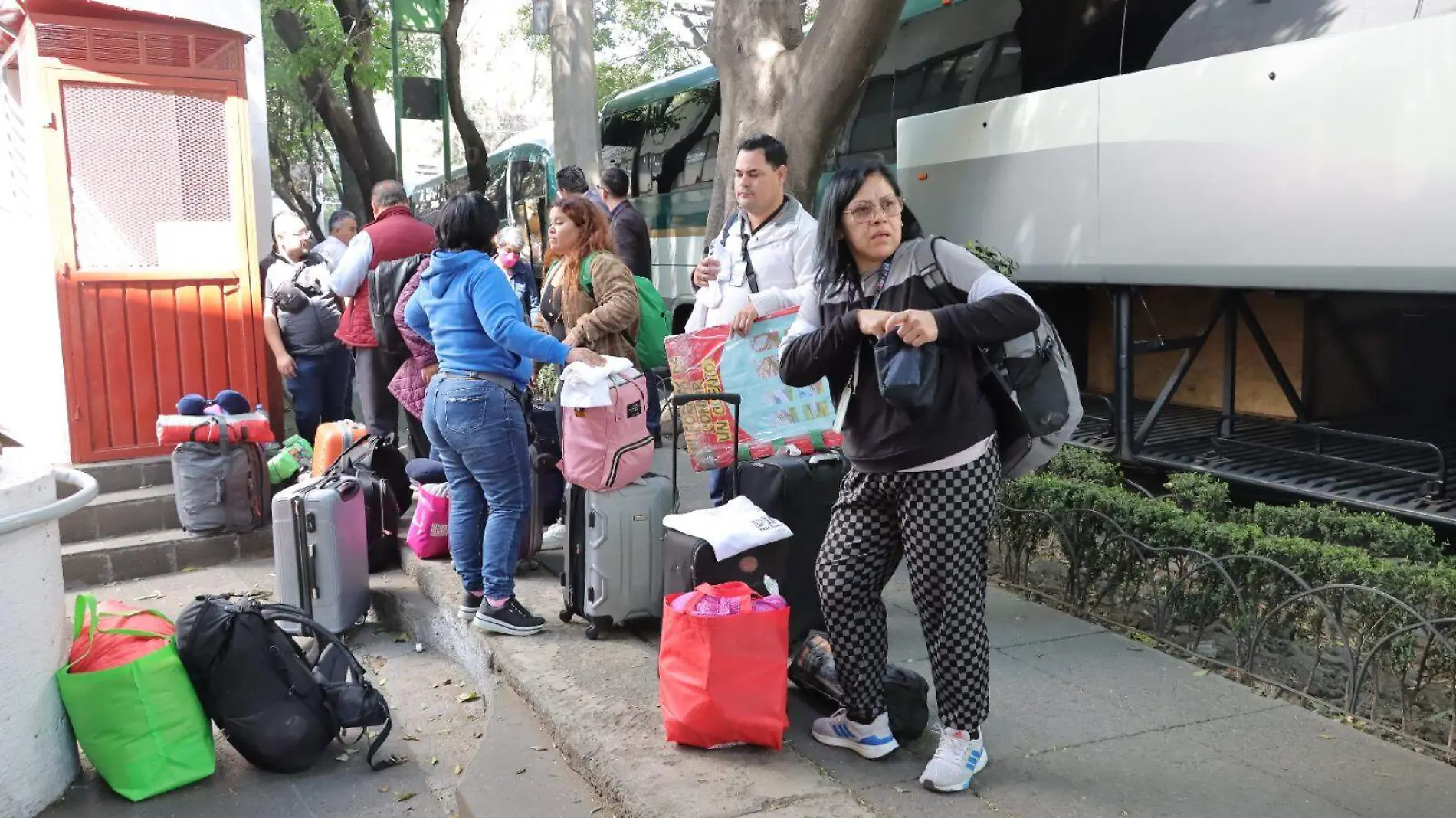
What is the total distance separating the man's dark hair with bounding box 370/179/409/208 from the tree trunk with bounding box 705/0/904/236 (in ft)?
6.51

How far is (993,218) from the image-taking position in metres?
7.25

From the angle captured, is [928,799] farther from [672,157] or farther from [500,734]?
[672,157]

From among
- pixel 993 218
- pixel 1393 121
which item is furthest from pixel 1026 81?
pixel 1393 121

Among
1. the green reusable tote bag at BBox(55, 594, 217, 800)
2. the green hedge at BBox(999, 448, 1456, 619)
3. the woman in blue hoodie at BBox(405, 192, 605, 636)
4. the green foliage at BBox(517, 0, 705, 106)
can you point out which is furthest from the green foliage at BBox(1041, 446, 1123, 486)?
the green foliage at BBox(517, 0, 705, 106)

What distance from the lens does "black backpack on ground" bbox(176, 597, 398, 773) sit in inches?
150

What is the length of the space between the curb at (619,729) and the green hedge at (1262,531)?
191 centimetres

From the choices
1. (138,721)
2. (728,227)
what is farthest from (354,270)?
(138,721)

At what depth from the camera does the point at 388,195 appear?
684cm

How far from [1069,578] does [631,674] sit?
6.47 feet

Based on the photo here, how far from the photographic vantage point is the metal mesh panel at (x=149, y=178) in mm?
6672

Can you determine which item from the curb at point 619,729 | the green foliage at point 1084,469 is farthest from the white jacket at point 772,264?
the green foliage at point 1084,469

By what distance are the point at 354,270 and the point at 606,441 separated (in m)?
2.76

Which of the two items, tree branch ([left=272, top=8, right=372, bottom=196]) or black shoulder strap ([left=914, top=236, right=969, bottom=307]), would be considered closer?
black shoulder strap ([left=914, top=236, right=969, bottom=307])

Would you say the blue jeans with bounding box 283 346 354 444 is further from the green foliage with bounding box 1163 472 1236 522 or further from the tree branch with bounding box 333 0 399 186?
the tree branch with bounding box 333 0 399 186
